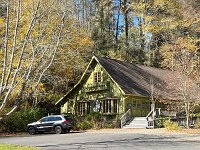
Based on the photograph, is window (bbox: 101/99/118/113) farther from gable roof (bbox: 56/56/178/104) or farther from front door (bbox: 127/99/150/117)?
gable roof (bbox: 56/56/178/104)

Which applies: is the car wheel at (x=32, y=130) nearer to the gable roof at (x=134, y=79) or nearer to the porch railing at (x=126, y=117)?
the porch railing at (x=126, y=117)

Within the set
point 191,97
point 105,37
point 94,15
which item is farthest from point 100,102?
point 94,15

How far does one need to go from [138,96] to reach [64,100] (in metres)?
9.66

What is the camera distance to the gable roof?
39.5 meters

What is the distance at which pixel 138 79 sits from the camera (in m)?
43.1

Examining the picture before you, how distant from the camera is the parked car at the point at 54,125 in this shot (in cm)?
3238

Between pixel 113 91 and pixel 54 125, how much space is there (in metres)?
9.46

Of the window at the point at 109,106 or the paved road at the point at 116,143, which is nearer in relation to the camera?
the paved road at the point at 116,143

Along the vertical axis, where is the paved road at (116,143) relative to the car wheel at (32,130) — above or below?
above

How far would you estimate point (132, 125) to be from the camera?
36.5 metres

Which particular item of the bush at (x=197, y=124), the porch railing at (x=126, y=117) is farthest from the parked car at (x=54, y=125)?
the bush at (x=197, y=124)

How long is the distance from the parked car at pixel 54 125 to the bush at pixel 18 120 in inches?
126

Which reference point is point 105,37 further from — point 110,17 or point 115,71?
point 115,71

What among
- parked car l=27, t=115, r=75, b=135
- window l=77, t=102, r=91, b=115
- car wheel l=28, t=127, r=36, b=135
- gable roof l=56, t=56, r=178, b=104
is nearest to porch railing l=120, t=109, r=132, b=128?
gable roof l=56, t=56, r=178, b=104
